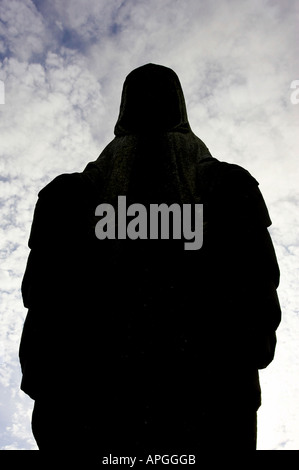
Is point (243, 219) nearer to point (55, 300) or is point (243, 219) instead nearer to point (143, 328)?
point (143, 328)

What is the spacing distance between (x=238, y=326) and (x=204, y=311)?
9.4 inches

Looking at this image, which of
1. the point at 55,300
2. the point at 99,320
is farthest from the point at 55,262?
the point at 99,320

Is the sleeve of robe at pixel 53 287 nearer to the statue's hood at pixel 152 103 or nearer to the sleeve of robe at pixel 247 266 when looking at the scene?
the sleeve of robe at pixel 247 266

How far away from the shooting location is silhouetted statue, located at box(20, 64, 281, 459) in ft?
9.61
